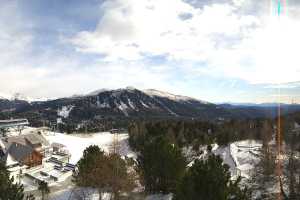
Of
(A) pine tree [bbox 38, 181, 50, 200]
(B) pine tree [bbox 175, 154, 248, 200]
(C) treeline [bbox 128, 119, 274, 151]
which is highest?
(B) pine tree [bbox 175, 154, 248, 200]

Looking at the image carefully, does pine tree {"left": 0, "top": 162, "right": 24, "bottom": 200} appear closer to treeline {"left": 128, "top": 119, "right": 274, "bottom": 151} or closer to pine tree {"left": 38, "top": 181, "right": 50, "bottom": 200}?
pine tree {"left": 38, "top": 181, "right": 50, "bottom": 200}

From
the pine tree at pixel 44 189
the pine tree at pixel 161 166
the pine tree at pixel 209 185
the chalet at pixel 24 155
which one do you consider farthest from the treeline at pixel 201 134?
the pine tree at pixel 209 185

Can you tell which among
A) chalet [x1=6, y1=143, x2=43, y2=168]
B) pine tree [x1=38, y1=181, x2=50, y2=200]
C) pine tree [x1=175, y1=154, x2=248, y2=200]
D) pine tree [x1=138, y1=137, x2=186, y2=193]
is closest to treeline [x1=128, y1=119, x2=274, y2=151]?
chalet [x1=6, y1=143, x2=43, y2=168]

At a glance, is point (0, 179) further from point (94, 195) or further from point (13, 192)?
point (94, 195)

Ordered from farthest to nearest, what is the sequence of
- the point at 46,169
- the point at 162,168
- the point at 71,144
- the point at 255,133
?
1. the point at 71,144
2. the point at 255,133
3. the point at 46,169
4. the point at 162,168

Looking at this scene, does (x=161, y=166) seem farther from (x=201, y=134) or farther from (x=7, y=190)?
(x=201, y=134)

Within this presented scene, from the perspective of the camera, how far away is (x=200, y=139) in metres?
89.4

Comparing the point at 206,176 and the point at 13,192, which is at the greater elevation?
the point at 206,176

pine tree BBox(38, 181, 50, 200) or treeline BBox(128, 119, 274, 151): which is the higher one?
treeline BBox(128, 119, 274, 151)

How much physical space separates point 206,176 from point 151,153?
17.8m

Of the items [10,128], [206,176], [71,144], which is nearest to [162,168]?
[206,176]

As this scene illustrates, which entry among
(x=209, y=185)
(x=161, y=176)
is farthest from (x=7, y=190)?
(x=209, y=185)

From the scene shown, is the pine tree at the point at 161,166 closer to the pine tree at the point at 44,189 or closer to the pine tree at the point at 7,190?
the pine tree at the point at 44,189

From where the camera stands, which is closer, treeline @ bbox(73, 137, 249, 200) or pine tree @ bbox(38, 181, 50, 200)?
treeline @ bbox(73, 137, 249, 200)
